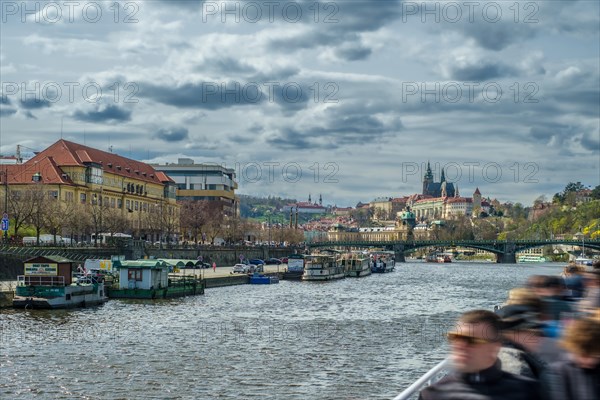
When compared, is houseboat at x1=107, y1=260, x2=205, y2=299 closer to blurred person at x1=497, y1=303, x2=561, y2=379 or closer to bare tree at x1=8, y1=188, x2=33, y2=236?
bare tree at x1=8, y1=188, x2=33, y2=236

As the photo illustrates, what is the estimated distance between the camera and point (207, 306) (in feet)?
207

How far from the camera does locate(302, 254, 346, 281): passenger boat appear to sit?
4299 inches

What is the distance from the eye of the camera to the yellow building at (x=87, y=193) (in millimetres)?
102750

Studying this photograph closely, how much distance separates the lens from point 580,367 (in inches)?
302

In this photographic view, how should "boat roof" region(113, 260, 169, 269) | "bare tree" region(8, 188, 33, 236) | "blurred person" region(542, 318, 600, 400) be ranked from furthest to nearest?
"bare tree" region(8, 188, 33, 236), "boat roof" region(113, 260, 169, 269), "blurred person" region(542, 318, 600, 400)

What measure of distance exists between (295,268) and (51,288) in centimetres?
6100

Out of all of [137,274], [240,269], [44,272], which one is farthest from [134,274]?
[240,269]

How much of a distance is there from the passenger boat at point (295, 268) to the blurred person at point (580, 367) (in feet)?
345

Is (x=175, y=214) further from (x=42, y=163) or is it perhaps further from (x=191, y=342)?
(x=191, y=342)

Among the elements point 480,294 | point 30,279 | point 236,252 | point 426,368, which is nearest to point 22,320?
point 30,279

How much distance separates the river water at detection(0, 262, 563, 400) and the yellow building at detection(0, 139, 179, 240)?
40.1 m

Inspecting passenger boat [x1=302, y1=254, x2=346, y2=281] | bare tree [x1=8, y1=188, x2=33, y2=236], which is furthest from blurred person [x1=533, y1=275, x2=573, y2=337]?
passenger boat [x1=302, y1=254, x2=346, y2=281]

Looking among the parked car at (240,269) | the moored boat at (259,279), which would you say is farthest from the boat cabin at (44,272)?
the parked car at (240,269)

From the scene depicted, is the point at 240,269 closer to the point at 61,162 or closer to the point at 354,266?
the point at 354,266
